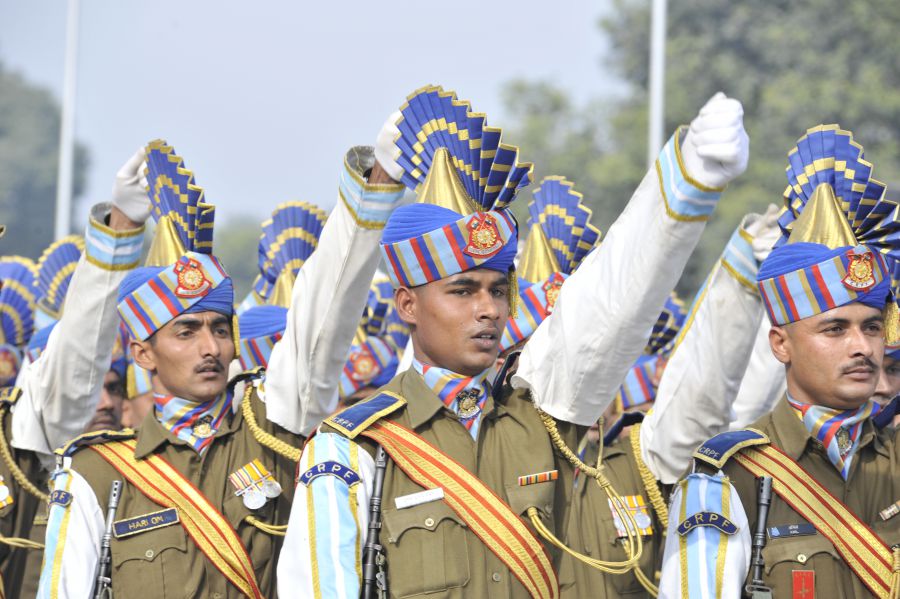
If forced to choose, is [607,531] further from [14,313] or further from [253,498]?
[14,313]

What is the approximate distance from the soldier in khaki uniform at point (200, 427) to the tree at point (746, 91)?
1669cm

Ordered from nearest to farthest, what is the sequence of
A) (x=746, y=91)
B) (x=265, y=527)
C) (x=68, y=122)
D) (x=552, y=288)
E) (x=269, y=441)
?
(x=265, y=527) → (x=269, y=441) → (x=552, y=288) → (x=68, y=122) → (x=746, y=91)

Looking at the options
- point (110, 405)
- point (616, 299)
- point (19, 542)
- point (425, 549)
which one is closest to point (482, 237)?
point (616, 299)

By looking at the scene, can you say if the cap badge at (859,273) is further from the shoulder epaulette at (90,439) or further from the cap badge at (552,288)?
the shoulder epaulette at (90,439)

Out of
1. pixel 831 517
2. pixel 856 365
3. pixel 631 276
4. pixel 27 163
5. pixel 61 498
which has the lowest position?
pixel 831 517

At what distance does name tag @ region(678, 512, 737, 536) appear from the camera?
4.50 meters

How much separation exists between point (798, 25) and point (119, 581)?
20.2 meters

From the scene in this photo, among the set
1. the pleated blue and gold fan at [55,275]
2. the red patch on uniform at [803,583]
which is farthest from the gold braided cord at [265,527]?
the pleated blue and gold fan at [55,275]

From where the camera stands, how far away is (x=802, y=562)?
4.58 metres

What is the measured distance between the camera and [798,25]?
920 inches

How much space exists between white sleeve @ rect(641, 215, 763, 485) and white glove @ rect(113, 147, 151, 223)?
7.66 feet

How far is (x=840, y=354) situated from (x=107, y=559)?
9.16 feet

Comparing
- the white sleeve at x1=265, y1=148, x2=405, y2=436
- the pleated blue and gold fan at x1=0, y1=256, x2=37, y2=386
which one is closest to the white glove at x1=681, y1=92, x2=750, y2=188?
the white sleeve at x1=265, y1=148, x2=405, y2=436

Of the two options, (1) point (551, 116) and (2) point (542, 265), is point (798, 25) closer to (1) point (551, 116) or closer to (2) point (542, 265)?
(1) point (551, 116)
